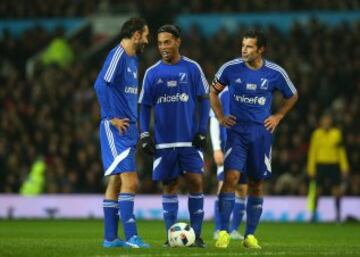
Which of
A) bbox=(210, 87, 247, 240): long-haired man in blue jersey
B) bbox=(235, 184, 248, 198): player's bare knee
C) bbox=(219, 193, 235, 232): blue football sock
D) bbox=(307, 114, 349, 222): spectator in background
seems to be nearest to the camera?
bbox=(219, 193, 235, 232): blue football sock

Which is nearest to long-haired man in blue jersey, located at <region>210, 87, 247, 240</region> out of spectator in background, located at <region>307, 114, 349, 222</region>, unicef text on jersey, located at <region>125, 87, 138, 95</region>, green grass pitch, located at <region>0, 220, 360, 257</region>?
green grass pitch, located at <region>0, 220, 360, 257</region>

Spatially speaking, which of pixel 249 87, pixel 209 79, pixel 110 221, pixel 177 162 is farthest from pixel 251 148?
pixel 209 79

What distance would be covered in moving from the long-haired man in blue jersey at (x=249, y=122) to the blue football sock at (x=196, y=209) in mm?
233

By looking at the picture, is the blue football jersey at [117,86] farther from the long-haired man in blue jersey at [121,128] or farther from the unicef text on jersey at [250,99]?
the unicef text on jersey at [250,99]

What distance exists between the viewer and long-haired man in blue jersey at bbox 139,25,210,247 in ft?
37.2

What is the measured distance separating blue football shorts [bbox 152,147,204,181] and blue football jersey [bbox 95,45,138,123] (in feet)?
1.88

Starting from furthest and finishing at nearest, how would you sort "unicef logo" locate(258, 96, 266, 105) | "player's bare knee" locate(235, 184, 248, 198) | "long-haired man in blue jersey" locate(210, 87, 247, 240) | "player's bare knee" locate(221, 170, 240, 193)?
"player's bare knee" locate(235, 184, 248, 198), "long-haired man in blue jersey" locate(210, 87, 247, 240), "unicef logo" locate(258, 96, 266, 105), "player's bare knee" locate(221, 170, 240, 193)

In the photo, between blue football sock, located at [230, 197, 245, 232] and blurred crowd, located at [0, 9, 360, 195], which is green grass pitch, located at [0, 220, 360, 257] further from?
blurred crowd, located at [0, 9, 360, 195]

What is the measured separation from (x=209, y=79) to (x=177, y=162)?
13.2 metres

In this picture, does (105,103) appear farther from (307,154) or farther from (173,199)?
(307,154)

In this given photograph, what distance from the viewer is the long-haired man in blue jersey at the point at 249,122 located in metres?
11.4

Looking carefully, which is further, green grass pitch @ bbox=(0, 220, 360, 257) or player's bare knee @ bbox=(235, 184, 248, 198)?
player's bare knee @ bbox=(235, 184, 248, 198)

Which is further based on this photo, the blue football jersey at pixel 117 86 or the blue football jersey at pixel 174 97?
the blue football jersey at pixel 174 97

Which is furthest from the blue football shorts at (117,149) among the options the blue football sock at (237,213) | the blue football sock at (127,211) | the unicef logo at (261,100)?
the blue football sock at (237,213)
